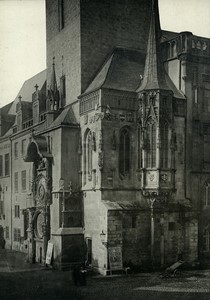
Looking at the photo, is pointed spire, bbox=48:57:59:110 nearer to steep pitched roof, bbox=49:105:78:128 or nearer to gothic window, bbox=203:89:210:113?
steep pitched roof, bbox=49:105:78:128

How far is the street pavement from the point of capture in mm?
23500

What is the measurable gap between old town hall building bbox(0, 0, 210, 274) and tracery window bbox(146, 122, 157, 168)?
7 cm

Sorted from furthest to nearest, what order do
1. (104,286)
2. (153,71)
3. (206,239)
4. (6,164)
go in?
1. (6,164)
2. (206,239)
3. (153,71)
4. (104,286)

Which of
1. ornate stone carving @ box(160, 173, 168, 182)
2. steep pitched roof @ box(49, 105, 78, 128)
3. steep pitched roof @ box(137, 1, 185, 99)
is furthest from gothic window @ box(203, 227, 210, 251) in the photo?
steep pitched roof @ box(49, 105, 78, 128)

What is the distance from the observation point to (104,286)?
2598 cm

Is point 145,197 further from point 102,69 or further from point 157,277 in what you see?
point 102,69

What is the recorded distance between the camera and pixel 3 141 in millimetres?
50656

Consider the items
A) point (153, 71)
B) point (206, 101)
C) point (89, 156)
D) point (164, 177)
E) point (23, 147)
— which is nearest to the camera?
point (164, 177)

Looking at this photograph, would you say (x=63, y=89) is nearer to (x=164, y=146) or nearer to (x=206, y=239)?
(x=164, y=146)

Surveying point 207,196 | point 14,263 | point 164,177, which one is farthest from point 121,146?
point 14,263

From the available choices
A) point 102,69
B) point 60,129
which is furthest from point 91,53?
point 60,129

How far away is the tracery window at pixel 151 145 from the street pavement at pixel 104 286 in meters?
7.63

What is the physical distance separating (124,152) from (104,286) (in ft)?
33.6

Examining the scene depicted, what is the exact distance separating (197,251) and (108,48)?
1737 cm
